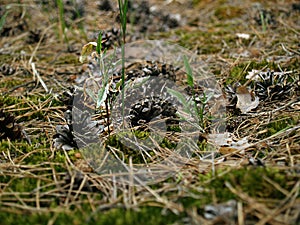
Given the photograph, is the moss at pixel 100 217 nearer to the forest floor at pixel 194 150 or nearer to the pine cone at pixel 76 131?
the forest floor at pixel 194 150

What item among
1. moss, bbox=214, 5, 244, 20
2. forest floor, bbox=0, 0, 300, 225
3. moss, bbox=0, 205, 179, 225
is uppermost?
moss, bbox=214, 5, 244, 20

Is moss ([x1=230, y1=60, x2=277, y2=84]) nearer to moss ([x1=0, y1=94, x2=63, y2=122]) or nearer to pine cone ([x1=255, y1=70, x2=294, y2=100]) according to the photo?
pine cone ([x1=255, y1=70, x2=294, y2=100])

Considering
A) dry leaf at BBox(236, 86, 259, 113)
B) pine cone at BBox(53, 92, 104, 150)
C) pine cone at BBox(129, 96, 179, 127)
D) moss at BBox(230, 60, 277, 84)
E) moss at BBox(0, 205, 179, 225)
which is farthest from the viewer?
moss at BBox(230, 60, 277, 84)

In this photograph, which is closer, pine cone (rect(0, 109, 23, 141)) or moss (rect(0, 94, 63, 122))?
pine cone (rect(0, 109, 23, 141))

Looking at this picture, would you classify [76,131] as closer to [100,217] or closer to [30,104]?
[30,104]

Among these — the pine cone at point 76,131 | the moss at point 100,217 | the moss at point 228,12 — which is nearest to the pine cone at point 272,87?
the pine cone at point 76,131

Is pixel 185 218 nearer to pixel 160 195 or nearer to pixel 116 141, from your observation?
pixel 160 195

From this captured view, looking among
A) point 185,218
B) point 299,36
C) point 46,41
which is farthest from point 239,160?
point 46,41

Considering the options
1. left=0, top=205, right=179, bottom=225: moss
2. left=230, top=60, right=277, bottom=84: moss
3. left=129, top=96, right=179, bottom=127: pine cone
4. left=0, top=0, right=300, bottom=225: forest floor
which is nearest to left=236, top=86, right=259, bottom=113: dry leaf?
left=0, top=0, right=300, bottom=225: forest floor

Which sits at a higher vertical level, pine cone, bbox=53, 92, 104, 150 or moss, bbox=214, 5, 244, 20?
moss, bbox=214, 5, 244, 20
